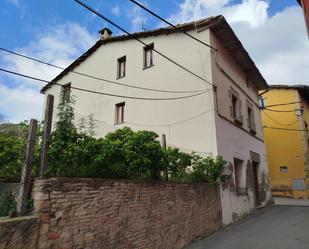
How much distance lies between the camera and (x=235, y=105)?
463 inches

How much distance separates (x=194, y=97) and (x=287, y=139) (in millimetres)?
11828

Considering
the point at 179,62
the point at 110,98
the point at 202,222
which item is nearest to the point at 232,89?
the point at 179,62

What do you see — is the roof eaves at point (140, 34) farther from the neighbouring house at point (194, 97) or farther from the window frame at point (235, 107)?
the window frame at point (235, 107)

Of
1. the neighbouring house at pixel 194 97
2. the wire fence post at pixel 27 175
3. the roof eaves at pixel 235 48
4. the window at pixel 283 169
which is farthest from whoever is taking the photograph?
the window at pixel 283 169

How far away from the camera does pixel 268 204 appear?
12.7 meters

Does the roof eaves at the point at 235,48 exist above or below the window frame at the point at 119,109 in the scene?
above

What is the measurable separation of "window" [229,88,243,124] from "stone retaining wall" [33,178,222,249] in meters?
4.68

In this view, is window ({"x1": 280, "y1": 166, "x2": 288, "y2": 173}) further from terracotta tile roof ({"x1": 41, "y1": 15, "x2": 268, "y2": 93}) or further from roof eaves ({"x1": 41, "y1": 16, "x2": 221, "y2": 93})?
roof eaves ({"x1": 41, "y1": 16, "x2": 221, "y2": 93})

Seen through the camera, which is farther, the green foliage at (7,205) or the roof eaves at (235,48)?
the roof eaves at (235,48)

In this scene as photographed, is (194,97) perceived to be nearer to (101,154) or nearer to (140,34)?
(140,34)

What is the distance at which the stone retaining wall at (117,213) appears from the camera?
3895mm

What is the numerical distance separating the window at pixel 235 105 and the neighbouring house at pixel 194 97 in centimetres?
5

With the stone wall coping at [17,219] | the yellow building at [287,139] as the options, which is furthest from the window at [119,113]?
the yellow building at [287,139]

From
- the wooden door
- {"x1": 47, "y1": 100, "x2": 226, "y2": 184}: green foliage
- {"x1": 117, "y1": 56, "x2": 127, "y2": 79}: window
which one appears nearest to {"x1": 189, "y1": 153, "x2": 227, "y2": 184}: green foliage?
{"x1": 47, "y1": 100, "x2": 226, "y2": 184}: green foliage
